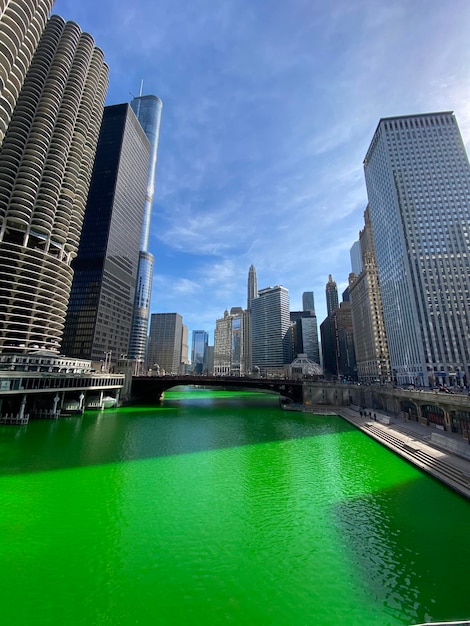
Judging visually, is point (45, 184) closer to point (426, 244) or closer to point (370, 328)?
point (426, 244)

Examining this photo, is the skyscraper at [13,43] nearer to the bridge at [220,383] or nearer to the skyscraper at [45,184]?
the skyscraper at [45,184]

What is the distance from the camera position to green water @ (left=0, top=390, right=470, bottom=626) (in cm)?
1234

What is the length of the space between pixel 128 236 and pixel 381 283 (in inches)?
6118

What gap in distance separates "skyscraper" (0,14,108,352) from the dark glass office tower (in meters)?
47.4

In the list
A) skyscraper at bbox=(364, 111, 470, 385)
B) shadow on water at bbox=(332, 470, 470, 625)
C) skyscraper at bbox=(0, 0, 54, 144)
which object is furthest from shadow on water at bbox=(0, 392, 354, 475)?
skyscraper at bbox=(364, 111, 470, 385)

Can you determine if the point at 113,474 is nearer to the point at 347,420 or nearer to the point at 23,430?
the point at 23,430

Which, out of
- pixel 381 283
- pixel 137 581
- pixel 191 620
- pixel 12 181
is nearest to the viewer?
pixel 191 620

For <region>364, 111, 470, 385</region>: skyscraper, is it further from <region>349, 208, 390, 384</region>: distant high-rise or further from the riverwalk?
the riverwalk

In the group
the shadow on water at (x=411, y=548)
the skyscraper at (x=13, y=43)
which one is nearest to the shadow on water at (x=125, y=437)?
the shadow on water at (x=411, y=548)

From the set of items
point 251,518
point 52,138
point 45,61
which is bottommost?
point 251,518

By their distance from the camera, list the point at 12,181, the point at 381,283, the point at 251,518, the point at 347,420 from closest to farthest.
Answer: the point at 251,518, the point at 347,420, the point at 12,181, the point at 381,283

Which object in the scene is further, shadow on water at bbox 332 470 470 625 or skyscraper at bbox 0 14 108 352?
skyscraper at bbox 0 14 108 352

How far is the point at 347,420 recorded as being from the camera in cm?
6359

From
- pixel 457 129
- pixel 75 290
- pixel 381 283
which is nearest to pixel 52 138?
pixel 75 290
